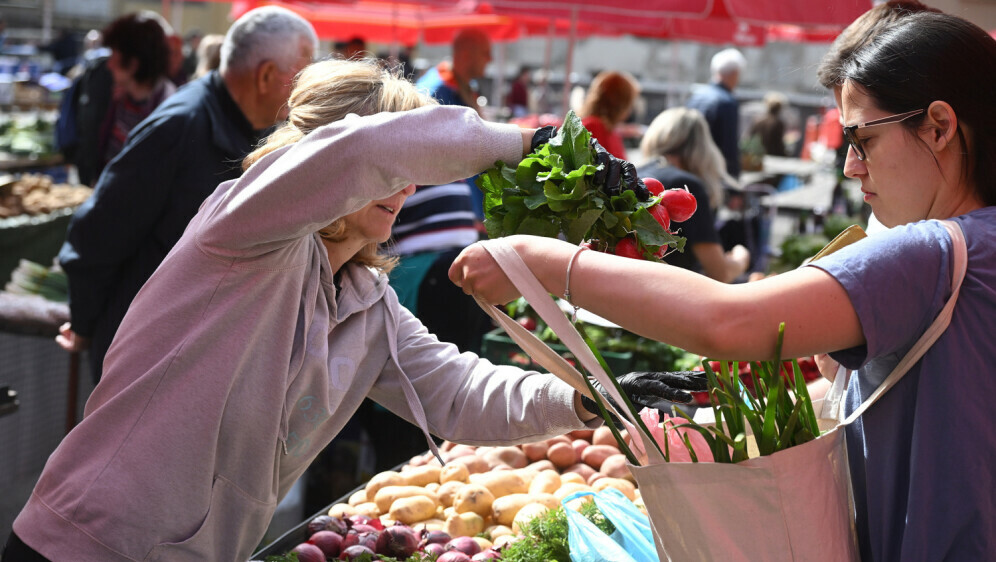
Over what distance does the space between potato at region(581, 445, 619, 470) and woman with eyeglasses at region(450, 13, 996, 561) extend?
1602mm

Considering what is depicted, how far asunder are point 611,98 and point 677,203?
4.14 meters

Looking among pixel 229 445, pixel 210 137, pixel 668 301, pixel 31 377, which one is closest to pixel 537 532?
pixel 229 445

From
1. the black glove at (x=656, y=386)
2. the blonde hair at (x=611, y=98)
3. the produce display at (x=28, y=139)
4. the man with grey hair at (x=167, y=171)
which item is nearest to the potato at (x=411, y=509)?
the black glove at (x=656, y=386)

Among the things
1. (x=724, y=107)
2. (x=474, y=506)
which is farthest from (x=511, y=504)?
(x=724, y=107)

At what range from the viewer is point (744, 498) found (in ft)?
4.32

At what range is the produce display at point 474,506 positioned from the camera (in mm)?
2211

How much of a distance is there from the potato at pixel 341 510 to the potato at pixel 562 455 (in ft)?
2.45

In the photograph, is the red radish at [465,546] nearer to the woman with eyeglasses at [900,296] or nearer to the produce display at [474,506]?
the produce display at [474,506]

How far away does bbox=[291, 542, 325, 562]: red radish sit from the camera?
212 cm

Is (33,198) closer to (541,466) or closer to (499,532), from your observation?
(541,466)

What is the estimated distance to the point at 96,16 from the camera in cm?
2805

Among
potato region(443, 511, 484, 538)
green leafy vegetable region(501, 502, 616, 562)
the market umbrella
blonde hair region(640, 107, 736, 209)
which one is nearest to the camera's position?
green leafy vegetable region(501, 502, 616, 562)

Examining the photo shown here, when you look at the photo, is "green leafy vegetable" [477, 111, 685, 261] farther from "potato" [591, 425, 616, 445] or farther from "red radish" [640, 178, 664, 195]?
"potato" [591, 425, 616, 445]

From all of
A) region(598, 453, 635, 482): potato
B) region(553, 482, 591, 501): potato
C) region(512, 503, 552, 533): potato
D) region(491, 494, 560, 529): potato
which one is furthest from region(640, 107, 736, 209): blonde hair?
region(512, 503, 552, 533): potato
